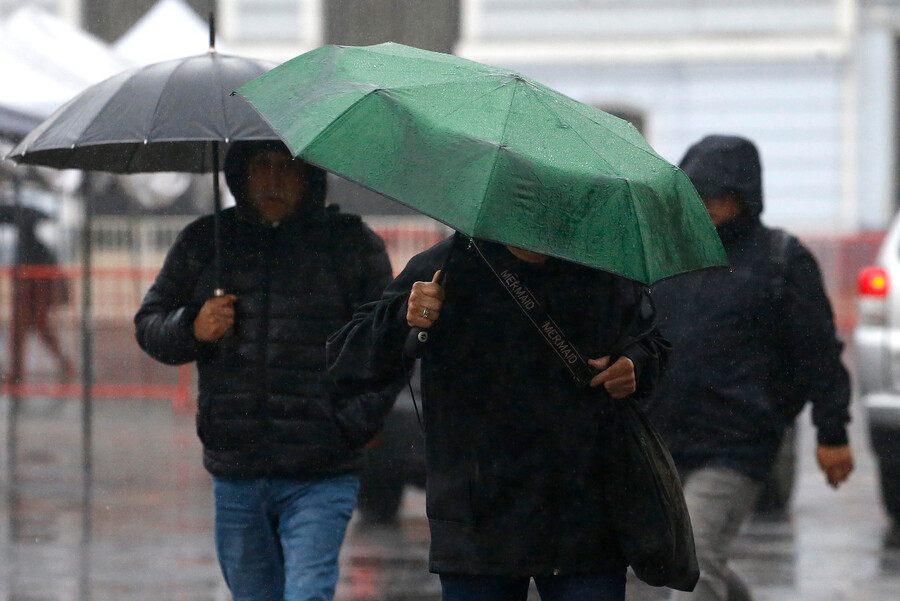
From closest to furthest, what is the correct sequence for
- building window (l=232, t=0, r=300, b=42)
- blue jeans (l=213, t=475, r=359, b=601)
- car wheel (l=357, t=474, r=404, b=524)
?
blue jeans (l=213, t=475, r=359, b=601)
car wheel (l=357, t=474, r=404, b=524)
building window (l=232, t=0, r=300, b=42)

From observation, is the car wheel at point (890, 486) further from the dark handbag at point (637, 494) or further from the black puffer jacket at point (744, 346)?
the dark handbag at point (637, 494)

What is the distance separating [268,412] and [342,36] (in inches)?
833

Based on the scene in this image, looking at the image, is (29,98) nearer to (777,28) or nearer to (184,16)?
(184,16)

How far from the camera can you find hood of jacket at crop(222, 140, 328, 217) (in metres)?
4.37

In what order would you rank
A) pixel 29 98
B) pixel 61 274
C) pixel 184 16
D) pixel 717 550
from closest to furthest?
pixel 717 550
pixel 29 98
pixel 184 16
pixel 61 274

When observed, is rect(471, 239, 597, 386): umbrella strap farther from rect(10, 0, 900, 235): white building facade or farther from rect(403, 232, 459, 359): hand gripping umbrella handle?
rect(10, 0, 900, 235): white building facade

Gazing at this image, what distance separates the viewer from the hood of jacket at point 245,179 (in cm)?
437

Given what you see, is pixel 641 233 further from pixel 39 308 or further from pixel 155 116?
pixel 39 308

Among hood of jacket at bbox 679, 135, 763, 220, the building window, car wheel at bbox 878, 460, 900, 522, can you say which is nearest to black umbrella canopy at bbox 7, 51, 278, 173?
hood of jacket at bbox 679, 135, 763, 220

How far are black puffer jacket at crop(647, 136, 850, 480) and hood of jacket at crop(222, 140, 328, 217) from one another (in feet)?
3.72

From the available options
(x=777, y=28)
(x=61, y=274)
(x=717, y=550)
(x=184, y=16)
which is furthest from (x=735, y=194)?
(x=777, y=28)

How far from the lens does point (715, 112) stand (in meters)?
23.1

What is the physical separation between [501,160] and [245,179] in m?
1.49

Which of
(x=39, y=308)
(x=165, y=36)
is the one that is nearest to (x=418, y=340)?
(x=165, y=36)
